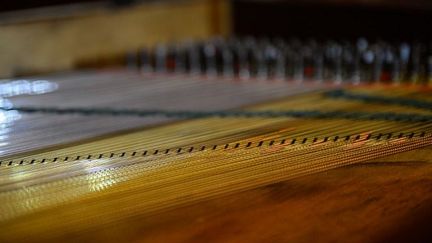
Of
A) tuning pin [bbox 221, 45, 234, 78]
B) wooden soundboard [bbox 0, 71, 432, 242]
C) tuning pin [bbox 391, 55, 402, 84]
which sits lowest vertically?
tuning pin [bbox 221, 45, 234, 78]

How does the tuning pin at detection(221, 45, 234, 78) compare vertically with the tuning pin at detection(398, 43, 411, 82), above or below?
below

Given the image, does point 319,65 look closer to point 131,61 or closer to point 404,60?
point 404,60

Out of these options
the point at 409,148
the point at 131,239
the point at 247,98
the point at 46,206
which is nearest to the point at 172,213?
the point at 131,239

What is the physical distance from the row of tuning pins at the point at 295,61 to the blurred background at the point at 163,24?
0.68 ft

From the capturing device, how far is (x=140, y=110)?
2389mm

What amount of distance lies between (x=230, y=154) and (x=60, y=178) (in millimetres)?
405

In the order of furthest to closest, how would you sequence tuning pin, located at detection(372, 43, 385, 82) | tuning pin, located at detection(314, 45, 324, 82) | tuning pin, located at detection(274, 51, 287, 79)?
1. tuning pin, located at detection(274, 51, 287, 79)
2. tuning pin, located at detection(314, 45, 324, 82)
3. tuning pin, located at detection(372, 43, 385, 82)

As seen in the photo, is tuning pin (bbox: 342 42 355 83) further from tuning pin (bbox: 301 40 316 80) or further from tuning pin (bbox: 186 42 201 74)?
tuning pin (bbox: 186 42 201 74)

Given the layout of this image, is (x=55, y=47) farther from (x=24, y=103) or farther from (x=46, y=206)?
(x=46, y=206)

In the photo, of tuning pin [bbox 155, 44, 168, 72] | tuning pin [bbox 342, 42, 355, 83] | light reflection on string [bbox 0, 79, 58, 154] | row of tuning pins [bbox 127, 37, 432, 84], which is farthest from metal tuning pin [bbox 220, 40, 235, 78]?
light reflection on string [bbox 0, 79, 58, 154]

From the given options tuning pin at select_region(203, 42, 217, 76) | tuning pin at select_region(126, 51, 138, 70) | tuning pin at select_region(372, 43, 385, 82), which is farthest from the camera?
tuning pin at select_region(126, 51, 138, 70)

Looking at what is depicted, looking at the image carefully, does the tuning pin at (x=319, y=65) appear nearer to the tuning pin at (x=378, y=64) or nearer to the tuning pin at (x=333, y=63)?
the tuning pin at (x=333, y=63)

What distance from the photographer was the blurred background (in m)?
3.44

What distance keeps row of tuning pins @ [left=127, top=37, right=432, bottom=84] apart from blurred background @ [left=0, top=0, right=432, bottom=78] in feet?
0.68
